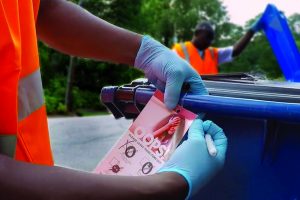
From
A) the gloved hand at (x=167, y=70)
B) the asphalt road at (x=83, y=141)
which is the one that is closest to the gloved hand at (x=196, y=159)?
the gloved hand at (x=167, y=70)

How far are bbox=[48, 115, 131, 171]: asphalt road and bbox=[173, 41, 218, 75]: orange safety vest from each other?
5.59ft

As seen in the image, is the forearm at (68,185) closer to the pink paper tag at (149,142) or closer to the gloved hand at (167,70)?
the pink paper tag at (149,142)

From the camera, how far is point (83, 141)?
25.2ft

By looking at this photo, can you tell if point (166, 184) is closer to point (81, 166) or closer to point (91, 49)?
point (91, 49)

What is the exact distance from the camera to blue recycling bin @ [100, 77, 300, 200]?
153 cm

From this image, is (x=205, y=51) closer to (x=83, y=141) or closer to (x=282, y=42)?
(x=282, y=42)

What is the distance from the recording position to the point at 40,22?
71.0 inches

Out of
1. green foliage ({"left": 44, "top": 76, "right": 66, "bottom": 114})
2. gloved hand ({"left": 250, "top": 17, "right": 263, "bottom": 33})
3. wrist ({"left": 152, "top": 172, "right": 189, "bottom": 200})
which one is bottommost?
green foliage ({"left": 44, "top": 76, "right": 66, "bottom": 114})

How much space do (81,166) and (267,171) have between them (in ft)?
14.4

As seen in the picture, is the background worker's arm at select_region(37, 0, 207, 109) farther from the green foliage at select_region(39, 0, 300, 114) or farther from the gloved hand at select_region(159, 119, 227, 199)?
the green foliage at select_region(39, 0, 300, 114)

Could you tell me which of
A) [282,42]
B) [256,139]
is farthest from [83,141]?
[256,139]

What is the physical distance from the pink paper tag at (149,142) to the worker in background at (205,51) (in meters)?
4.28

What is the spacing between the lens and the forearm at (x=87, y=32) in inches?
69.6

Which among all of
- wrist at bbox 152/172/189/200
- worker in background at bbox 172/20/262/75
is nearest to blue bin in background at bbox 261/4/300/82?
worker in background at bbox 172/20/262/75
